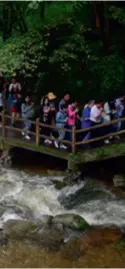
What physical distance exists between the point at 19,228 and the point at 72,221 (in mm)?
1679

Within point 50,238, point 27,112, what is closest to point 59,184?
point 27,112

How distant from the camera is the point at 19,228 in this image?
13742 mm

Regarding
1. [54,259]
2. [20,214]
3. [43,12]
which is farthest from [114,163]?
[43,12]

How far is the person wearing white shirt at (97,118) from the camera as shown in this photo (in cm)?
1464

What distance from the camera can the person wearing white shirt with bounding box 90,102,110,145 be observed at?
1464 cm

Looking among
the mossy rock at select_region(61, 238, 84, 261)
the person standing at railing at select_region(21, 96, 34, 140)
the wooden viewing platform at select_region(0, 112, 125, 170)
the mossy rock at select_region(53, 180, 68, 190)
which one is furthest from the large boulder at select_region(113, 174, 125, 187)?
the mossy rock at select_region(61, 238, 84, 261)

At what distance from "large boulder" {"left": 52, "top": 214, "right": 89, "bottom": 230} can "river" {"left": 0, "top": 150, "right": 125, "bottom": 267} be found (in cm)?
43

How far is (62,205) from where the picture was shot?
1535 centimetres

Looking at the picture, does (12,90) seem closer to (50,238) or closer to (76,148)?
(76,148)

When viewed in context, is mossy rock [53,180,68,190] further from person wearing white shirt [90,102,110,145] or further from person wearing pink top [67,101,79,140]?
person wearing pink top [67,101,79,140]

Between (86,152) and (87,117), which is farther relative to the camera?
(86,152)

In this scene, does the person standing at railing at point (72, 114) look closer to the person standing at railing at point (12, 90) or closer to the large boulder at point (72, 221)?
the large boulder at point (72, 221)

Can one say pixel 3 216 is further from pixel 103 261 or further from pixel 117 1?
pixel 117 1

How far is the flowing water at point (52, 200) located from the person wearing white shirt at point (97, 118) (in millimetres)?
1933
